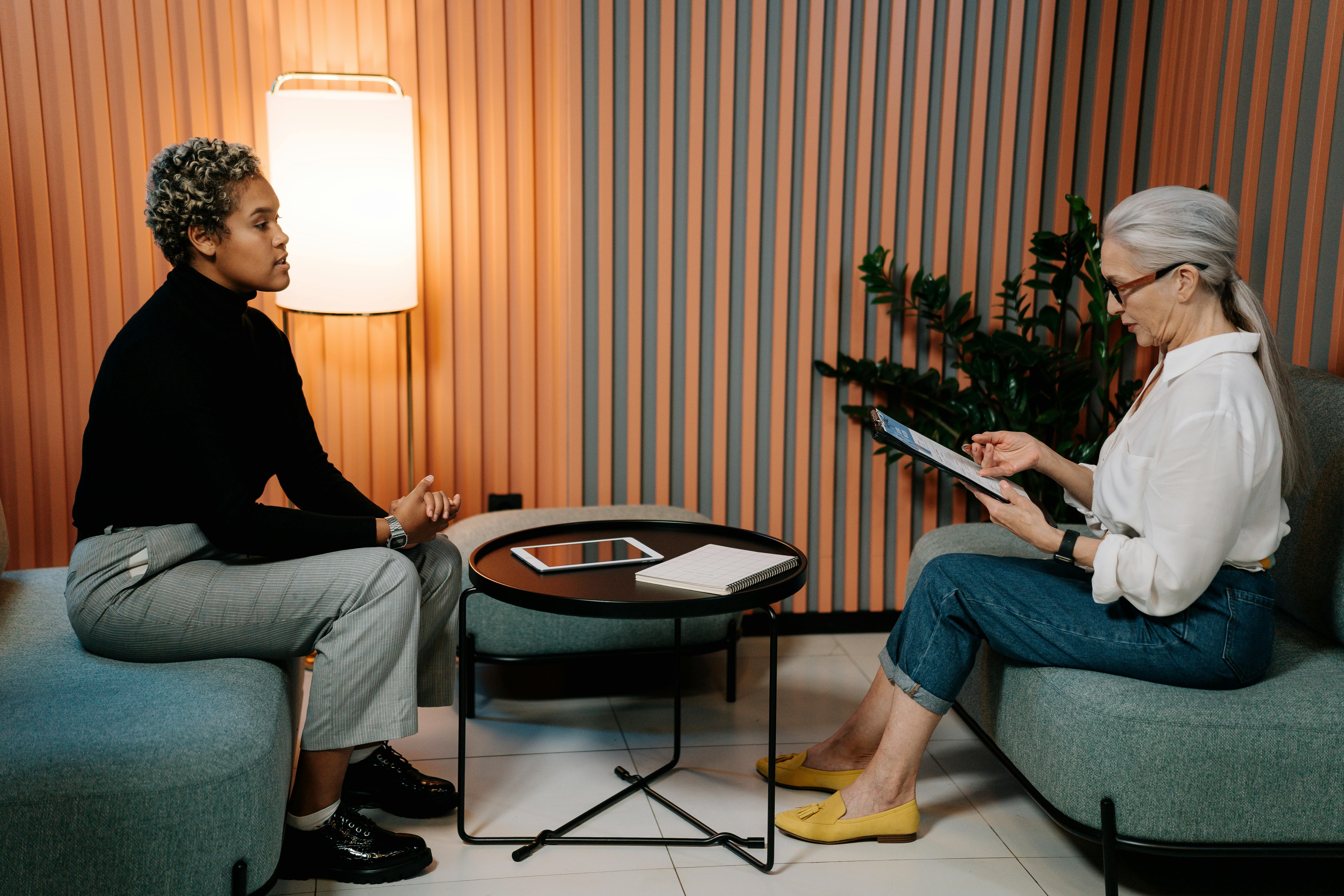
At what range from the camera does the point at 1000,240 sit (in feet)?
11.5

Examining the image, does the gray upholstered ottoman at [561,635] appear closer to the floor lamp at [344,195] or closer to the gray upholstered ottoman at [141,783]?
the floor lamp at [344,195]

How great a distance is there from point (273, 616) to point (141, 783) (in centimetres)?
43

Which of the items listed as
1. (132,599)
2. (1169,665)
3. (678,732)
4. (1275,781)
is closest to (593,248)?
(678,732)

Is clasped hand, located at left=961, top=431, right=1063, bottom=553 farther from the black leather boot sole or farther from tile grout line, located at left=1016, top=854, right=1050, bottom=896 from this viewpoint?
the black leather boot sole

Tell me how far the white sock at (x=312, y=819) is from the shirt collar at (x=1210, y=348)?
1.83 metres

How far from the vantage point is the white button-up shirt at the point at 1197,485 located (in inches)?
71.8

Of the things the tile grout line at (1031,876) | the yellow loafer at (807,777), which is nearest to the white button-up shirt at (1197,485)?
the tile grout line at (1031,876)

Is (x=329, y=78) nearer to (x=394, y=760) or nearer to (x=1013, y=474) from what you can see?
(x=394, y=760)

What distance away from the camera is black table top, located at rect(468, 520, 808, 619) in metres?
1.96

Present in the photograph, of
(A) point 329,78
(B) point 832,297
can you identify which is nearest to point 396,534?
(A) point 329,78

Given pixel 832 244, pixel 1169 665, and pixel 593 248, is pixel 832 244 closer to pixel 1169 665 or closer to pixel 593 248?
pixel 593 248

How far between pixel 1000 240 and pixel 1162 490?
1825mm

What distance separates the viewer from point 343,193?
3029 mm

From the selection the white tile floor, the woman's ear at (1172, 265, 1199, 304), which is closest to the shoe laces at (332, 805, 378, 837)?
the white tile floor
